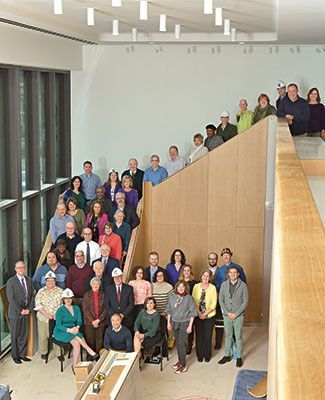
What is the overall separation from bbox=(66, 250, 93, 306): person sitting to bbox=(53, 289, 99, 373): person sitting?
1.46 feet

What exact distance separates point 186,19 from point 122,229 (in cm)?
380

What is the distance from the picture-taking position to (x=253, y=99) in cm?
1655

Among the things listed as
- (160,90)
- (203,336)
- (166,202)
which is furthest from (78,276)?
(160,90)

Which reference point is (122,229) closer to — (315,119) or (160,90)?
(315,119)

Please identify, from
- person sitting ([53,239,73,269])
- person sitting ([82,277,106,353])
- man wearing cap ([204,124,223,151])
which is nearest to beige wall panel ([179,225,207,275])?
man wearing cap ([204,124,223,151])

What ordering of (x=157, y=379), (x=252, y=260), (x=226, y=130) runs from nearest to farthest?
(x=157, y=379)
(x=252, y=260)
(x=226, y=130)

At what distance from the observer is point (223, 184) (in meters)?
14.1

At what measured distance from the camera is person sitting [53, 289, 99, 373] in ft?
37.1

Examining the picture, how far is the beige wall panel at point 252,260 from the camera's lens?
1404cm

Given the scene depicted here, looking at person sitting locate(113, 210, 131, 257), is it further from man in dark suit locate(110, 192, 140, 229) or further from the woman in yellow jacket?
the woman in yellow jacket

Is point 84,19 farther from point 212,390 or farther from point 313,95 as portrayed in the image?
point 212,390

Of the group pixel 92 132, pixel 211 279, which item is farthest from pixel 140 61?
pixel 211 279

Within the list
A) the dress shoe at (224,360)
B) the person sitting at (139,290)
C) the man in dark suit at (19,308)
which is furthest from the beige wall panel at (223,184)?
the man in dark suit at (19,308)

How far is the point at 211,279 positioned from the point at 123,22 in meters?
4.58
